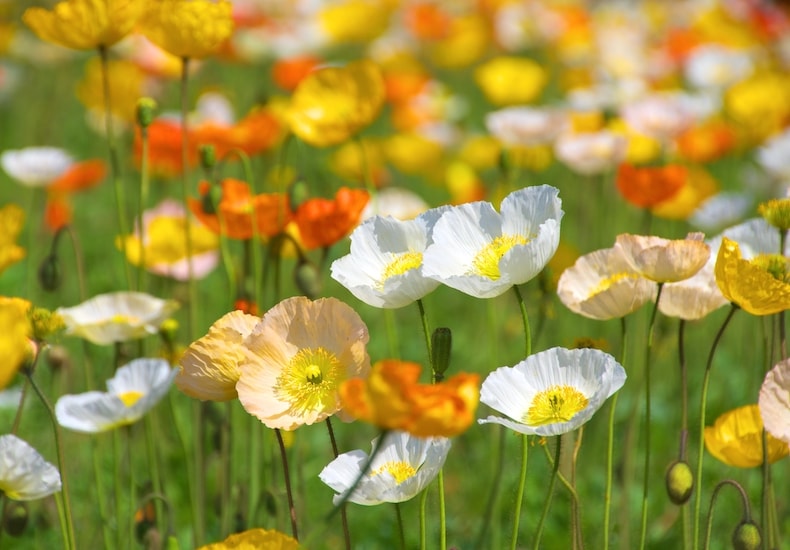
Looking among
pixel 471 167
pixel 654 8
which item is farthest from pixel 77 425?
pixel 654 8

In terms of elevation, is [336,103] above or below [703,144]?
above

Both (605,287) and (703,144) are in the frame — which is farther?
(703,144)

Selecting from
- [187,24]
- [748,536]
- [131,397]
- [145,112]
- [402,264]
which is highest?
[187,24]

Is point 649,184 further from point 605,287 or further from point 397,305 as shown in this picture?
point 397,305

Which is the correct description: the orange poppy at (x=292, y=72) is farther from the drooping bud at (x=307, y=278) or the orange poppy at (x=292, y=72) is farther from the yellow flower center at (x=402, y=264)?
the yellow flower center at (x=402, y=264)

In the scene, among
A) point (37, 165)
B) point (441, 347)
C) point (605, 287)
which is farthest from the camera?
point (37, 165)

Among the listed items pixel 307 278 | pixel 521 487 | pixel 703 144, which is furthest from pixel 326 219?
pixel 703 144

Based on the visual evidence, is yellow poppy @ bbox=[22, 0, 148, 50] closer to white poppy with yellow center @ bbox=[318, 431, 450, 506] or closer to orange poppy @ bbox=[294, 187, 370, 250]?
orange poppy @ bbox=[294, 187, 370, 250]

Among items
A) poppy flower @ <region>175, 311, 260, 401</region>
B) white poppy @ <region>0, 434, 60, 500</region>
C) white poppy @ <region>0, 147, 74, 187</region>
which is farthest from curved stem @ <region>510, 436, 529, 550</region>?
white poppy @ <region>0, 147, 74, 187</region>
